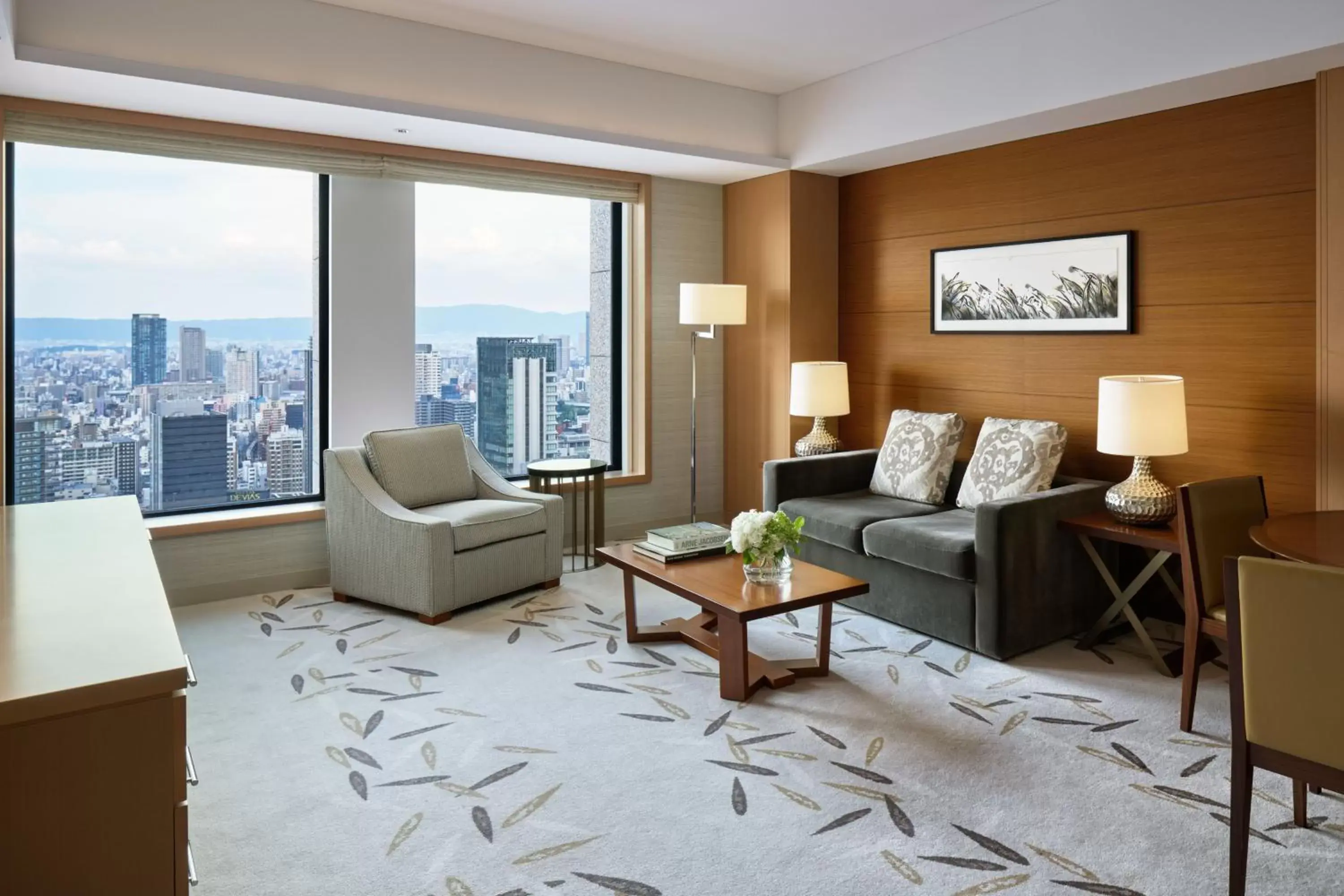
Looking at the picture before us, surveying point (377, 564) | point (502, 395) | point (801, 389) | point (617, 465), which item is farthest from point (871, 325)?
point (377, 564)

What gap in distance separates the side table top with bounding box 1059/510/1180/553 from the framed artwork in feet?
3.56

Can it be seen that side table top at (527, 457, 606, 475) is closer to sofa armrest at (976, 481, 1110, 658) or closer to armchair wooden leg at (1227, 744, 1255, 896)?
sofa armrest at (976, 481, 1110, 658)

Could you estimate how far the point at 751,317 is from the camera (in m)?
6.21

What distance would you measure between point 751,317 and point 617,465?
4.57 ft

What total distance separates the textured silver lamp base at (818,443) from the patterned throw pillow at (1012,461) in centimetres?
103

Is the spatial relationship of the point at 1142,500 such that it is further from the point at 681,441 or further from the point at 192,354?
the point at 192,354

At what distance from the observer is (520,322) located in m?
6.02

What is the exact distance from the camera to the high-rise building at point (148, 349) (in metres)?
4.73

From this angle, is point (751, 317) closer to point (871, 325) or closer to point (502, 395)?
point (871, 325)

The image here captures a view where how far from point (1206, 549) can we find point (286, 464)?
4.55 meters

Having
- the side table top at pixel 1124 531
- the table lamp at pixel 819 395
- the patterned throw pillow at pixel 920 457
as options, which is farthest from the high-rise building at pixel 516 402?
the side table top at pixel 1124 531

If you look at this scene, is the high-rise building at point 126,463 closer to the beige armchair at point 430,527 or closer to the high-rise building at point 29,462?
the high-rise building at point 29,462

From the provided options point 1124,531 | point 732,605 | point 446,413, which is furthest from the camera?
point 446,413

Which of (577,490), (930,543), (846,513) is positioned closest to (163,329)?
(577,490)
